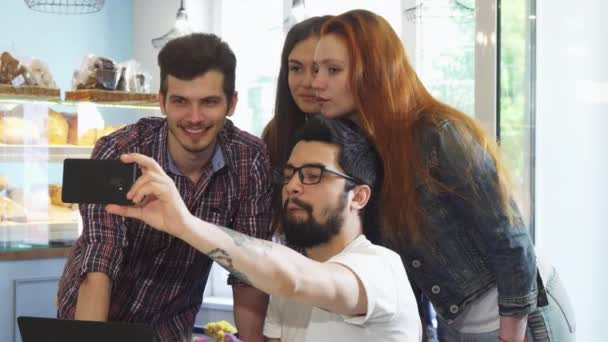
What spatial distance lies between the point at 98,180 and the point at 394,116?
0.72m

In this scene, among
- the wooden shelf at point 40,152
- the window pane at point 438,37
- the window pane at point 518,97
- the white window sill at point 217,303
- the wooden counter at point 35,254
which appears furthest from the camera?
the white window sill at point 217,303

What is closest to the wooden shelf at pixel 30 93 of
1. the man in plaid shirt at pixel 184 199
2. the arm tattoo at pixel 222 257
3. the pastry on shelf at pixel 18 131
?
the pastry on shelf at pixel 18 131

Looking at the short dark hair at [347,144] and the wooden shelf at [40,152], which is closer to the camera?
the short dark hair at [347,144]

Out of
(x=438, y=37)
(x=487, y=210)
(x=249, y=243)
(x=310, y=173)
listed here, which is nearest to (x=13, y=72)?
(x=310, y=173)

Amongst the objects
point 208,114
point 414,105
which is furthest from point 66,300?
point 414,105

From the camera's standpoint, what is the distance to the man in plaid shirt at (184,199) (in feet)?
6.84

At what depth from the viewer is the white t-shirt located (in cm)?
166

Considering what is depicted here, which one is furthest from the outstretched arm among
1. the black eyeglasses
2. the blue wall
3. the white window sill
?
the blue wall

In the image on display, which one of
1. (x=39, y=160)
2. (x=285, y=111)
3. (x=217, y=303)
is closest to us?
(x=285, y=111)

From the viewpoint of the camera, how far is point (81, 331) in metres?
1.70

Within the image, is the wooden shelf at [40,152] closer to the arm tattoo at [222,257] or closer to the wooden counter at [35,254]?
the wooden counter at [35,254]

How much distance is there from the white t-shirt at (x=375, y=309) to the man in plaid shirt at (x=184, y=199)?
1.37ft

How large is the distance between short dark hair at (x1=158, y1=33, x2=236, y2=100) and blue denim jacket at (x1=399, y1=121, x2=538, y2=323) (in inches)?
18.6

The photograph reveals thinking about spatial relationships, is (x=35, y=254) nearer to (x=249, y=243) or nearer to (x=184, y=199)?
(x=184, y=199)
